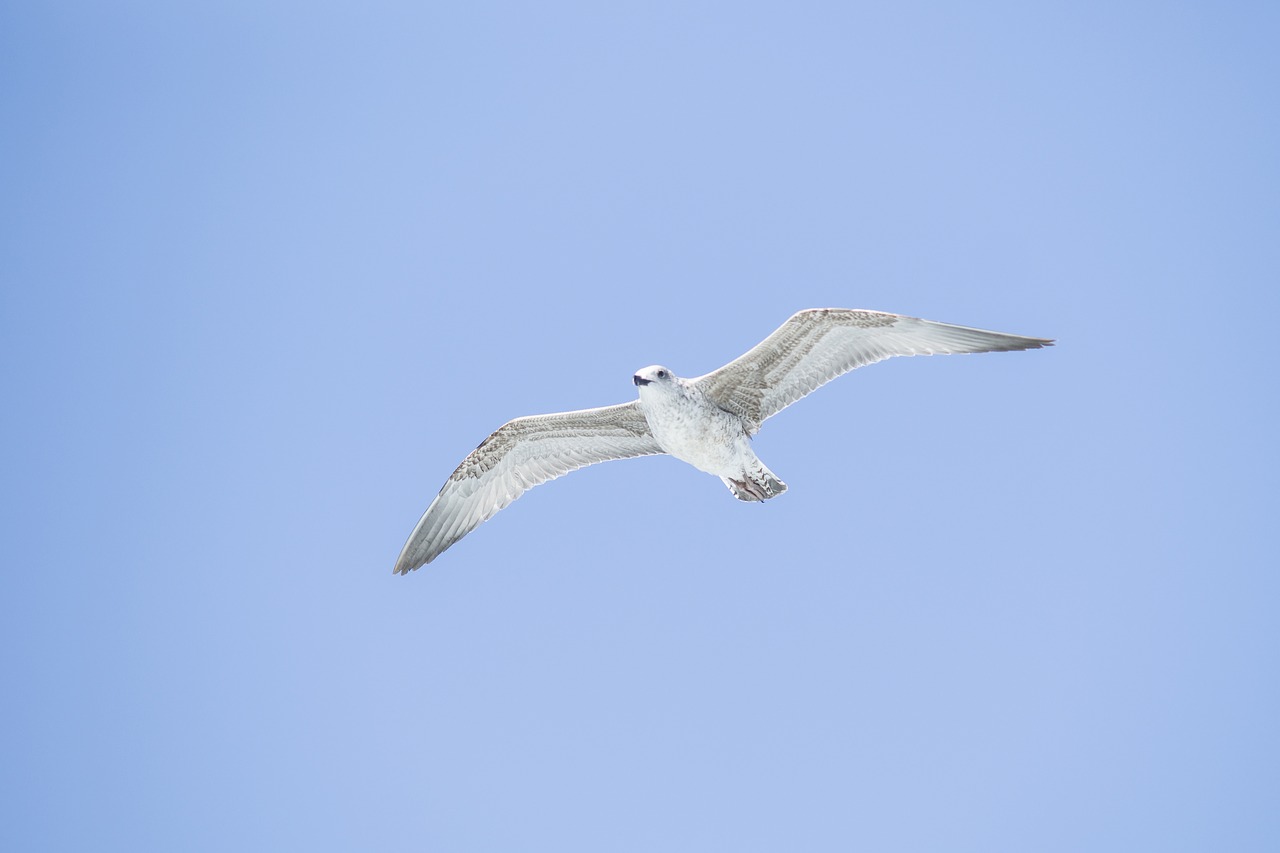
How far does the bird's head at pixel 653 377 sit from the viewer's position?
13.7m

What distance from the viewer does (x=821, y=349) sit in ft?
47.1

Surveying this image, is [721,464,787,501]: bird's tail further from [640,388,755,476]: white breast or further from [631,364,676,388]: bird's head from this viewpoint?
[631,364,676,388]: bird's head

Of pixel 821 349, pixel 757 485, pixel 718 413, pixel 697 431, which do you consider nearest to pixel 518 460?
pixel 697 431

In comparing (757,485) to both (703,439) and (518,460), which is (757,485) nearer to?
(703,439)

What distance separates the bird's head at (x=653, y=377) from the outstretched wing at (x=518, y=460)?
112cm

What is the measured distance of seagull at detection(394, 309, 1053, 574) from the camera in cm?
1412

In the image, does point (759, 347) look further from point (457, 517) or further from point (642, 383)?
point (457, 517)

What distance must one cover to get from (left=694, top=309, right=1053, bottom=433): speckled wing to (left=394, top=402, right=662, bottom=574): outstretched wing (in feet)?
4.58

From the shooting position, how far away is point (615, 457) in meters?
15.7

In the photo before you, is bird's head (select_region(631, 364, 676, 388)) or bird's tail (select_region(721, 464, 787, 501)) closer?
bird's head (select_region(631, 364, 676, 388))

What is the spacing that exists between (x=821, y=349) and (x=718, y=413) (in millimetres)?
1540

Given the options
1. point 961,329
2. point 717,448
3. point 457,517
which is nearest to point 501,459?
point 457,517

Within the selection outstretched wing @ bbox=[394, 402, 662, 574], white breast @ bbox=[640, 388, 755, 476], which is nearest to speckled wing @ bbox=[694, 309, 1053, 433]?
white breast @ bbox=[640, 388, 755, 476]

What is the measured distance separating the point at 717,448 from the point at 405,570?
5014 millimetres
